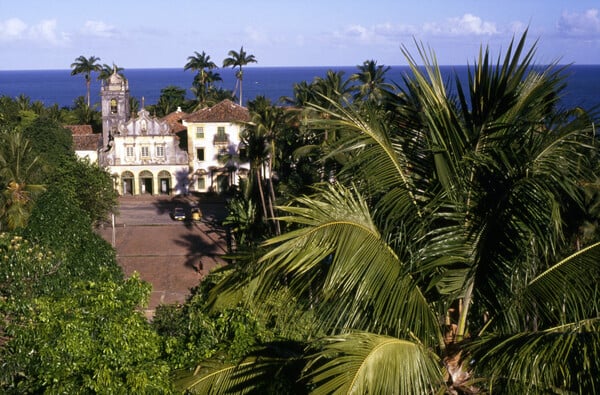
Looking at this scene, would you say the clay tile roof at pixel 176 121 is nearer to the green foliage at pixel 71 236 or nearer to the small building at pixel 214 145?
the small building at pixel 214 145

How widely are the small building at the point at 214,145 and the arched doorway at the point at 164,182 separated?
5.66 ft

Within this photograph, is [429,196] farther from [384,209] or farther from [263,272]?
[263,272]

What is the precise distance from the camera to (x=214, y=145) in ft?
173

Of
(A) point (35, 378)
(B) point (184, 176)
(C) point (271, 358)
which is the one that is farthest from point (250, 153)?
(C) point (271, 358)

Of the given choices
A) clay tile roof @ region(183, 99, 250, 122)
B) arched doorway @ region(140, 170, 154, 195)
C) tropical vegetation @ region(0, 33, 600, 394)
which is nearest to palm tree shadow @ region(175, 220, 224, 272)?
arched doorway @ region(140, 170, 154, 195)

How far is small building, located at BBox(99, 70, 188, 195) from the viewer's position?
52312 mm

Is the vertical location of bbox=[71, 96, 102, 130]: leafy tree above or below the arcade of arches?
above

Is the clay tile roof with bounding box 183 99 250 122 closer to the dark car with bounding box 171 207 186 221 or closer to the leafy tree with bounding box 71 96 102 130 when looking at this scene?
the dark car with bounding box 171 207 186 221

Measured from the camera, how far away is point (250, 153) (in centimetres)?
3838

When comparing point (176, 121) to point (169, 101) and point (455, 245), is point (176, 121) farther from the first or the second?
point (455, 245)

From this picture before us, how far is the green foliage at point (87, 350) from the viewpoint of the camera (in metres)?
7.81

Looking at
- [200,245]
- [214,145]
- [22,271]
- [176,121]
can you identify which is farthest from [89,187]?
[22,271]

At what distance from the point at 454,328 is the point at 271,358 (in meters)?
1.82

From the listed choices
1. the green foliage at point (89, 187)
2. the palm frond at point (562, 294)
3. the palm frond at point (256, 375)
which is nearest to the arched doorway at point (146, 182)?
the green foliage at point (89, 187)
